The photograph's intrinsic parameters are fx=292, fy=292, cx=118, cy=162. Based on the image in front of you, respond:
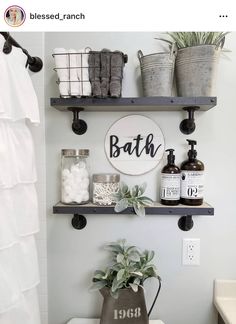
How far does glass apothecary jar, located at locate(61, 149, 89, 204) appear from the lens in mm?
1143

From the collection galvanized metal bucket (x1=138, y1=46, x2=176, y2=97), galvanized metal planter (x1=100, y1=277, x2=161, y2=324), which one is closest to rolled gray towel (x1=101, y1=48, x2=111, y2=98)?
galvanized metal bucket (x1=138, y1=46, x2=176, y2=97)

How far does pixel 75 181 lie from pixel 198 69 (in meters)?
0.62

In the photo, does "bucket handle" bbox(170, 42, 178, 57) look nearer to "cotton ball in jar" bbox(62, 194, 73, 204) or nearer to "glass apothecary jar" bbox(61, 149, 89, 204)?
"glass apothecary jar" bbox(61, 149, 89, 204)

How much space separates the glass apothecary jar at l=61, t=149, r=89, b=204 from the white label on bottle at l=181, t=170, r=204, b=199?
15.4 inches

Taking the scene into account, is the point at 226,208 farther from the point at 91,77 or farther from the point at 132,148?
the point at 91,77

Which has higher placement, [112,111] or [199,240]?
[112,111]

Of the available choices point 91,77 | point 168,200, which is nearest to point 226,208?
point 168,200

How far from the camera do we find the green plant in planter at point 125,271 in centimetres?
109

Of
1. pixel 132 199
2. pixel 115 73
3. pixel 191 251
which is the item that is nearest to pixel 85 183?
pixel 132 199

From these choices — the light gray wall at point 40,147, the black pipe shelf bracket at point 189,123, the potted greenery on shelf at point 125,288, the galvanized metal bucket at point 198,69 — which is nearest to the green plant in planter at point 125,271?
the potted greenery on shelf at point 125,288

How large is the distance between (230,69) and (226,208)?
1.93 feet

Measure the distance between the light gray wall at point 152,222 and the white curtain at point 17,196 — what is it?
9.2 inches

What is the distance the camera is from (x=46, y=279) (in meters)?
1.28
